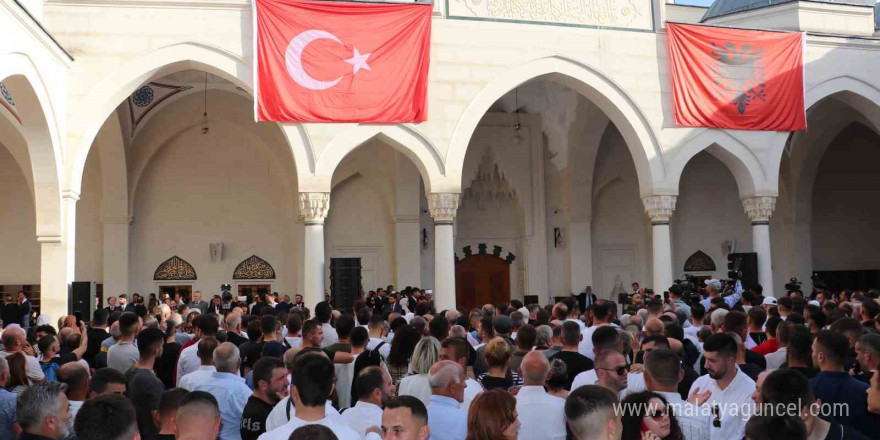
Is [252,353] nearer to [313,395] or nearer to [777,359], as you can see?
[313,395]

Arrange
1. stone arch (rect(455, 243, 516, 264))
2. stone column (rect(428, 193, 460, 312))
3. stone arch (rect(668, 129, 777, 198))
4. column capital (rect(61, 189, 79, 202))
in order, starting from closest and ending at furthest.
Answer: column capital (rect(61, 189, 79, 202)), stone column (rect(428, 193, 460, 312)), stone arch (rect(668, 129, 777, 198)), stone arch (rect(455, 243, 516, 264))

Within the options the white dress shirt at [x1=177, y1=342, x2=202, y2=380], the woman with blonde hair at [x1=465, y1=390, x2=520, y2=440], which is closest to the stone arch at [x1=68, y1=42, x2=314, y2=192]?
the white dress shirt at [x1=177, y1=342, x2=202, y2=380]

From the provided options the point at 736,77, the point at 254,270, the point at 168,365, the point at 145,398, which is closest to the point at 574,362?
the point at 145,398

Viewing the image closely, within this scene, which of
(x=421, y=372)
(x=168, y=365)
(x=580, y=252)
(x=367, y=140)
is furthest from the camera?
(x=580, y=252)

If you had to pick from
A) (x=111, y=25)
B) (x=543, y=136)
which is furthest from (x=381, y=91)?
(x=543, y=136)

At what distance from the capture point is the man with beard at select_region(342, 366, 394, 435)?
3.46m

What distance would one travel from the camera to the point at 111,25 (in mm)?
10961

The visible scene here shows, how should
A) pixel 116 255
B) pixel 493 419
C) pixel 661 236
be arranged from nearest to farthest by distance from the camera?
pixel 493 419
pixel 661 236
pixel 116 255

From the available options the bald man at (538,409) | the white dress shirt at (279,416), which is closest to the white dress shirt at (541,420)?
the bald man at (538,409)

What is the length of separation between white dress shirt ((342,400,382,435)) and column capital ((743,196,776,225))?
11292 millimetres

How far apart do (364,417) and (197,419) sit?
838 mm

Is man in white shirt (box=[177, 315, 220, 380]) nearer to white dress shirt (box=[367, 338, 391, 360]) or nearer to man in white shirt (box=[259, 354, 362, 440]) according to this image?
white dress shirt (box=[367, 338, 391, 360])

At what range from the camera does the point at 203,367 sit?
4.50 m

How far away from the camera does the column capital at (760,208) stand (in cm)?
1330
